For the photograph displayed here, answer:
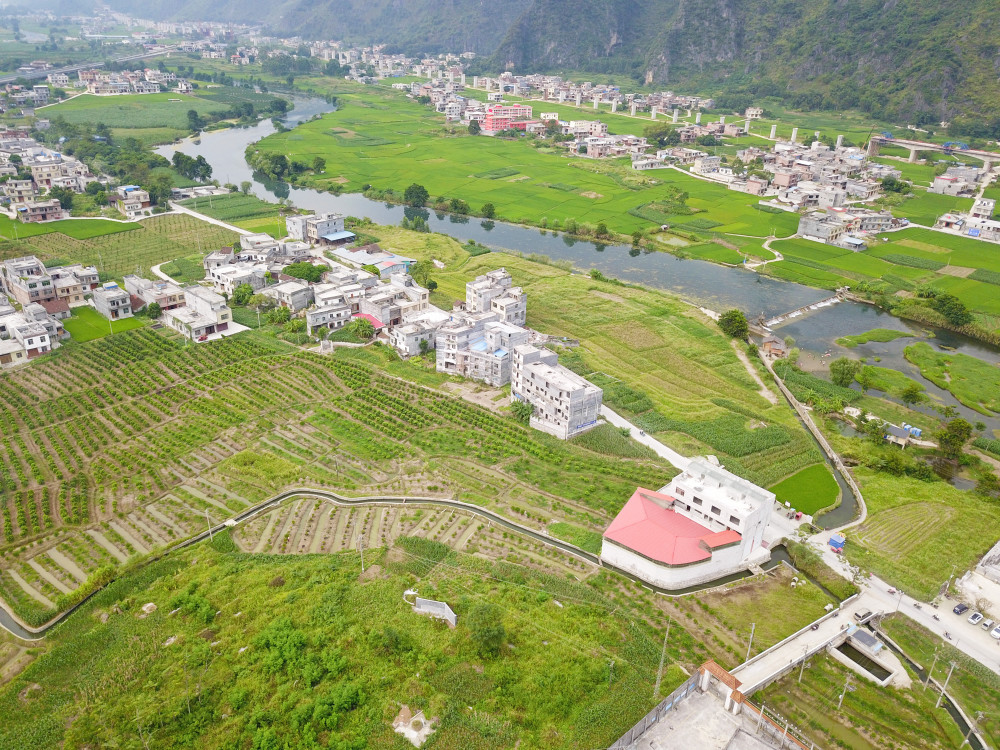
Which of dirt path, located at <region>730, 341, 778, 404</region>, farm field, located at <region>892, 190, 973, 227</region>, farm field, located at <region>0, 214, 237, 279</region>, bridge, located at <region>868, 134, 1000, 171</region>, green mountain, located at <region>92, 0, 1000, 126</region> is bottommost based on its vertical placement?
farm field, located at <region>0, 214, 237, 279</region>

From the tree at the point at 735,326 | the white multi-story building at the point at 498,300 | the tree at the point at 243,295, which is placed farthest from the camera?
the tree at the point at 243,295

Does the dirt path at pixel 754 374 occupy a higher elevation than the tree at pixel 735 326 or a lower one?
lower

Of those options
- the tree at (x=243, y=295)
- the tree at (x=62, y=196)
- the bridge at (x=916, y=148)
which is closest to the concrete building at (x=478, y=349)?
the tree at (x=243, y=295)

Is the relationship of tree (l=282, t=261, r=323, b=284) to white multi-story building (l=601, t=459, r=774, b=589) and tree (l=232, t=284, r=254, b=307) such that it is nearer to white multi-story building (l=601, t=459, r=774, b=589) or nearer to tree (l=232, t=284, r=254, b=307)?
tree (l=232, t=284, r=254, b=307)

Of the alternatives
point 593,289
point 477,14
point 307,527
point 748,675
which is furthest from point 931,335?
point 477,14

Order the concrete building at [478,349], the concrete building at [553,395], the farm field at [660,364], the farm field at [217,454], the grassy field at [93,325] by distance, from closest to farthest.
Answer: the farm field at [217,454], the concrete building at [553,395], the farm field at [660,364], the concrete building at [478,349], the grassy field at [93,325]

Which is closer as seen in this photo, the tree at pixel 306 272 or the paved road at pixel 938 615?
the paved road at pixel 938 615

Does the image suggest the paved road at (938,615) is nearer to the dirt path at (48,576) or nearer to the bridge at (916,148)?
the dirt path at (48,576)

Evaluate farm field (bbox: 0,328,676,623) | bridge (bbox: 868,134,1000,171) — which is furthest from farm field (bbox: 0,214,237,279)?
bridge (bbox: 868,134,1000,171)
